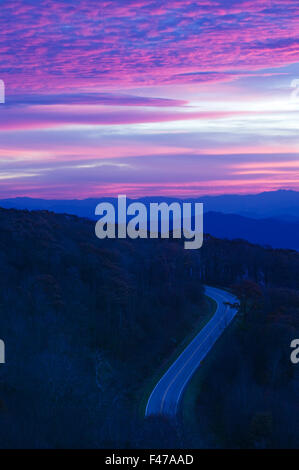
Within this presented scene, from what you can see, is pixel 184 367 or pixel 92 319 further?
pixel 92 319

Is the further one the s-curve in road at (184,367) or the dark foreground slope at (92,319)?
the s-curve in road at (184,367)

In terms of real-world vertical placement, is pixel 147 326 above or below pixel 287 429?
above

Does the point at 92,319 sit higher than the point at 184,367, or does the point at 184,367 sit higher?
the point at 92,319

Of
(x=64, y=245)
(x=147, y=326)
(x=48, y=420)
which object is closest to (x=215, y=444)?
(x=48, y=420)

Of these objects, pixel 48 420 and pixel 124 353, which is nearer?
pixel 48 420

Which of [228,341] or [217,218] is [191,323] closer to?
[228,341]
